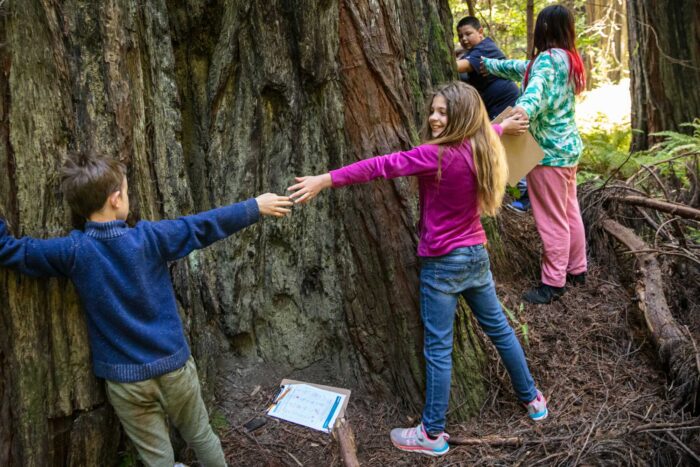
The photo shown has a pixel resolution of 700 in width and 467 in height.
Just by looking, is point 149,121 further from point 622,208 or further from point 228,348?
point 622,208

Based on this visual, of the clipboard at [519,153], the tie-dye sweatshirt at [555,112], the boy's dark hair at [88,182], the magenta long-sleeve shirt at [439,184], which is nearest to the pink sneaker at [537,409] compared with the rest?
the magenta long-sleeve shirt at [439,184]

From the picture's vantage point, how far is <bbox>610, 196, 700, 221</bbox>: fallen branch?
4.25m

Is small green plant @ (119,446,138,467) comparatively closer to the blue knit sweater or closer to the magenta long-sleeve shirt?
the blue knit sweater

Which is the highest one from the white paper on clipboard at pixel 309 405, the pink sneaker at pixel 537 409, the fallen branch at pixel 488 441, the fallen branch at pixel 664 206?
the fallen branch at pixel 664 206

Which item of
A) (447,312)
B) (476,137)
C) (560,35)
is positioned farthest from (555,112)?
(447,312)

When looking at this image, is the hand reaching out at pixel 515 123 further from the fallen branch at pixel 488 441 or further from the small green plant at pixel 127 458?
the small green plant at pixel 127 458

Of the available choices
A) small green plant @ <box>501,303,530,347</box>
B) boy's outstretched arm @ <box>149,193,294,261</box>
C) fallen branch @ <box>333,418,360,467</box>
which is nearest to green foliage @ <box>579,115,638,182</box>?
small green plant @ <box>501,303,530,347</box>

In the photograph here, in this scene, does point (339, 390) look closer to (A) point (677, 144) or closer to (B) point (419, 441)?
(B) point (419, 441)

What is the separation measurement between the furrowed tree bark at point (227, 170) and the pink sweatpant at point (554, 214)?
1257 millimetres

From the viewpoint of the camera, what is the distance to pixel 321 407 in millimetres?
3461

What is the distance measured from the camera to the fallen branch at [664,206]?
13.9 feet

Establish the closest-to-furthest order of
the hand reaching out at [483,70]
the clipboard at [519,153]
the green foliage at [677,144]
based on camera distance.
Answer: the clipboard at [519,153] → the hand reaching out at [483,70] → the green foliage at [677,144]

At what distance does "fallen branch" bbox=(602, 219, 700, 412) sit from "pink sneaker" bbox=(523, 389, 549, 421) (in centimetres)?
79

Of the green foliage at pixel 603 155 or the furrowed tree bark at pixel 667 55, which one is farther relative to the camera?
the furrowed tree bark at pixel 667 55
